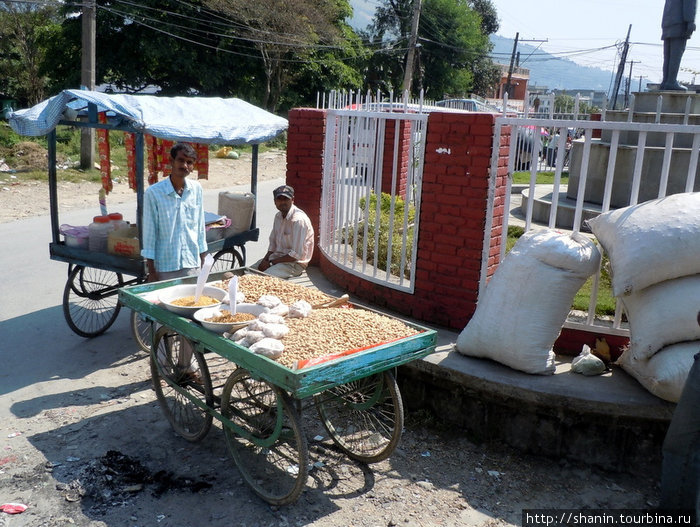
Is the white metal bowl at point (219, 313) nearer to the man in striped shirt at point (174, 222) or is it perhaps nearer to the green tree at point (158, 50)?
the man in striped shirt at point (174, 222)

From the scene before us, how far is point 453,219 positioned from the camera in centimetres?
506

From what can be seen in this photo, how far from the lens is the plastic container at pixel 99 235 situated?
584cm

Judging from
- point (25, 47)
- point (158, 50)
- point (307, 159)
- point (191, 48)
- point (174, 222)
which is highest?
point (191, 48)

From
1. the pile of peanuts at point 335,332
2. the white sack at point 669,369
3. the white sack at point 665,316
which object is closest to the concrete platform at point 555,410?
the white sack at point 669,369

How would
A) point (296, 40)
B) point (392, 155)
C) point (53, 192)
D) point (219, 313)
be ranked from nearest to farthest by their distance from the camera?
point (219, 313), point (53, 192), point (392, 155), point (296, 40)

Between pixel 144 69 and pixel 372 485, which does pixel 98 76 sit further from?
pixel 372 485

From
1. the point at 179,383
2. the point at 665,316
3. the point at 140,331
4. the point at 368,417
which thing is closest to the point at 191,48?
the point at 140,331

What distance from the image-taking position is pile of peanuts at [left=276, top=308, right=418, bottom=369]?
11.4ft

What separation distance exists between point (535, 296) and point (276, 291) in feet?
5.70

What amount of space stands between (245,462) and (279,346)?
3.67ft

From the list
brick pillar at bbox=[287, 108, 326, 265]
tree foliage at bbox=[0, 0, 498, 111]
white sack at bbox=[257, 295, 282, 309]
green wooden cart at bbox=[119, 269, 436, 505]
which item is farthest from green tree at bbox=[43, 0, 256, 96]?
white sack at bbox=[257, 295, 282, 309]

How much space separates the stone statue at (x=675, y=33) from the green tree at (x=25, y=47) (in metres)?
25.1

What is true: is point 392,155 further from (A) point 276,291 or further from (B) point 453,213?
(A) point 276,291

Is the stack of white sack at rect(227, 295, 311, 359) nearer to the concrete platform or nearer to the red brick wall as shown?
the concrete platform
